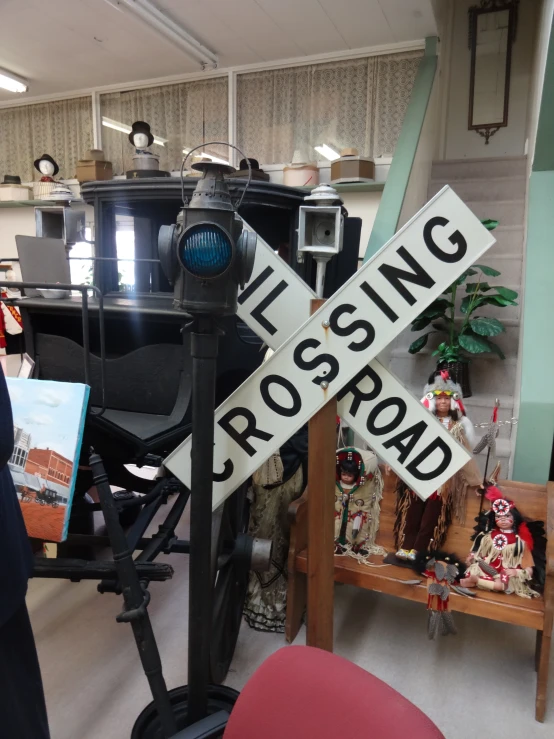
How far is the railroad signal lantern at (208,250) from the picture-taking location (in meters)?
1.10

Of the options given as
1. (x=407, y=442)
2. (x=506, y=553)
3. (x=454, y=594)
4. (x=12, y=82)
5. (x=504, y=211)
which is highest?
(x=12, y=82)

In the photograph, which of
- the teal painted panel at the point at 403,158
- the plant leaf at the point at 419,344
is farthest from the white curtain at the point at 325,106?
the plant leaf at the point at 419,344

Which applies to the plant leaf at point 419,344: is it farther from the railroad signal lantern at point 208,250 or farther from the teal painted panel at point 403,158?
the railroad signal lantern at point 208,250

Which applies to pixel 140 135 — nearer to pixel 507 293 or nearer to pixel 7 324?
pixel 7 324

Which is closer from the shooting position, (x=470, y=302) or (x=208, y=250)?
(x=208, y=250)

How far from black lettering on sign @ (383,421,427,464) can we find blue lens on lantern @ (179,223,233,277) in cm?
59

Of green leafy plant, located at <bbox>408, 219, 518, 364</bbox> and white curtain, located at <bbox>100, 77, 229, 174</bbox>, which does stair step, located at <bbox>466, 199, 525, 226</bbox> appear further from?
white curtain, located at <bbox>100, 77, 229, 174</bbox>

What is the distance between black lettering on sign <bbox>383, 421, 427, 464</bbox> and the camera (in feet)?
4.26

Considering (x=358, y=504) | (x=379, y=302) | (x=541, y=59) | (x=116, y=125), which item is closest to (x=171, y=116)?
(x=116, y=125)

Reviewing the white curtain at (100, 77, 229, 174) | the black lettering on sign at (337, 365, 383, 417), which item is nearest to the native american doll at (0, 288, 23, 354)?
the white curtain at (100, 77, 229, 174)

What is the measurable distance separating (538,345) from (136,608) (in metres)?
2.19

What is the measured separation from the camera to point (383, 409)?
1.32 metres

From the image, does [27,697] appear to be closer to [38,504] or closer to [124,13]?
[38,504]

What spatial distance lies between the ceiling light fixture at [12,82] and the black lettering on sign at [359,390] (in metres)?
6.55
